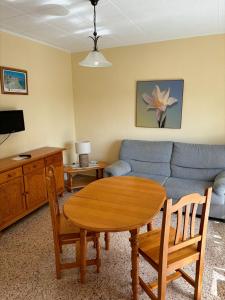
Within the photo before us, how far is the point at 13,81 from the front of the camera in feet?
10.2

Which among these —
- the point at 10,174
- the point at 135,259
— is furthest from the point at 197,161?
the point at 10,174

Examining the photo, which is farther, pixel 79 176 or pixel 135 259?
pixel 79 176

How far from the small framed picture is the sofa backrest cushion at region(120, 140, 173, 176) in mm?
1851

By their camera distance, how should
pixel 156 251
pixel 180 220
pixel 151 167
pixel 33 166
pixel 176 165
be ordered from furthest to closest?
pixel 151 167
pixel 176 165
pixel 33 166
pixel 156 251
pixel 180 220

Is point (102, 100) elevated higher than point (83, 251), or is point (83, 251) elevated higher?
point (102, 100)

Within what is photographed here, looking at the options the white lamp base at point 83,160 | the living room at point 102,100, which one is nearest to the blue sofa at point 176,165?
the living room at point 102,100

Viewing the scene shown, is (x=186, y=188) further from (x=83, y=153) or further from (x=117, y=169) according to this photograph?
(x=83, y=153)

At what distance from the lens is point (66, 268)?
1972 mm

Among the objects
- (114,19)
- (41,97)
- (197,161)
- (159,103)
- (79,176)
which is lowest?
(79,176)

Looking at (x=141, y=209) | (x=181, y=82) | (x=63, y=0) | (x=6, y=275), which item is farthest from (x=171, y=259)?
(x=181, y=82)

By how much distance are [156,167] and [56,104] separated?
211 centimetres

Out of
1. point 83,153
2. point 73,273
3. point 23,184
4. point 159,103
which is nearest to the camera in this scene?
point 73,273

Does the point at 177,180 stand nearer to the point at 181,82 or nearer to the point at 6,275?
the point at 181,82

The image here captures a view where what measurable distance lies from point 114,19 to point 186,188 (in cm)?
232
